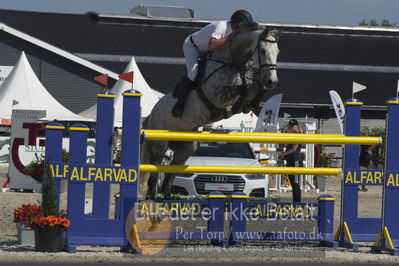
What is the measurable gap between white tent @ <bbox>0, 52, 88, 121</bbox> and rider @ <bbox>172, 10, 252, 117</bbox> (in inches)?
595

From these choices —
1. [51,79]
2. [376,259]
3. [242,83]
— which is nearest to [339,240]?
[376,259]

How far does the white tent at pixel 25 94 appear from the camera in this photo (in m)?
23.6

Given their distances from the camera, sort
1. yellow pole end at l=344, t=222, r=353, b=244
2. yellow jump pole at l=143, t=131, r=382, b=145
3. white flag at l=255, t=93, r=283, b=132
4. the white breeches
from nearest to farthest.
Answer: yellow jump pole at l=143, t=131, r=382, b=145
the white breeches
yellow pole end at l=344, t=222, r=353, b=244
white flag at l=255, t=93, r=283, b=132

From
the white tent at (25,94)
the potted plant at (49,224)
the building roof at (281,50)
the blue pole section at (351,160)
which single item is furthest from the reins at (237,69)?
the building roof at (281,50)

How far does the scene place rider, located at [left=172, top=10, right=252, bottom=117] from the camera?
880 centimetres

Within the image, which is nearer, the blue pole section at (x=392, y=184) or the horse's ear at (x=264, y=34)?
the horse's ear at (x=264, y=34)

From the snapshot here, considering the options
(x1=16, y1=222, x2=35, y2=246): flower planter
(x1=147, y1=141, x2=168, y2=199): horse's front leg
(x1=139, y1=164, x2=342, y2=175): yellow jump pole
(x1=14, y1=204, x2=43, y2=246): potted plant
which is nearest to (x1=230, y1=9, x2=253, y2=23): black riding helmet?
(x1=139, y1=164, x2=342, y2=175): yellow jump pole

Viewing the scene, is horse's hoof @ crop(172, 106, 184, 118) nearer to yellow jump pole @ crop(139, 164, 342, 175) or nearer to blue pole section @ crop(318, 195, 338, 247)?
yellow jump pole @ crop(139, 164, 342, 175)

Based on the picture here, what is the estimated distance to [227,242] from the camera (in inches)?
351

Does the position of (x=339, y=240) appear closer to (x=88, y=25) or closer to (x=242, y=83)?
(x=242, y=83)

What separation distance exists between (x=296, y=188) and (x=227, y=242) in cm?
411

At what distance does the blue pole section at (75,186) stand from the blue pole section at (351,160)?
9.10 ft

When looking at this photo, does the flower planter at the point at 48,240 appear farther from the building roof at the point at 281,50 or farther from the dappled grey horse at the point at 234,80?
the building roof at the point at 281,50

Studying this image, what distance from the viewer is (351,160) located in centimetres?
909
